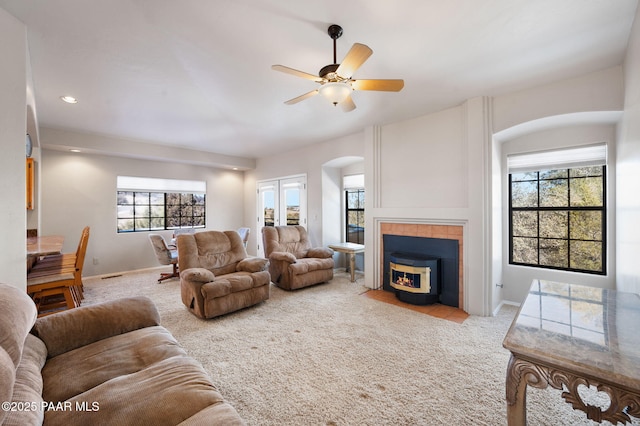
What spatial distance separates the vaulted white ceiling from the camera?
180cm

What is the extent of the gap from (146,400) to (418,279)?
3.23 m

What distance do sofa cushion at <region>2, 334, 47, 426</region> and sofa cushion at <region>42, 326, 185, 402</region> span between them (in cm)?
7

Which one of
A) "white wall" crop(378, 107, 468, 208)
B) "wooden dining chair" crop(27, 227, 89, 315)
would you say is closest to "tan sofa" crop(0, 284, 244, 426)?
"wooden dining chair" crop(27, 227, 89, 315)

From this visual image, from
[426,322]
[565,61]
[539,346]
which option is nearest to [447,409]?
[539,346]

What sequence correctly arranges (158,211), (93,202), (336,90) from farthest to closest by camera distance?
(158,211)
(93,202)
(336,90)

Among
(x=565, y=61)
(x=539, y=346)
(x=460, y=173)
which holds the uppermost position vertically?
(x=565, y=61)

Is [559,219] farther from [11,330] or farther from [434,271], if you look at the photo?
[11,330]

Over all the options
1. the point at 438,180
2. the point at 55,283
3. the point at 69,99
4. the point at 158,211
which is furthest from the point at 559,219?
the point at 158,211

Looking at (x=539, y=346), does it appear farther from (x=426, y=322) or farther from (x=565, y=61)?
(x=565, y=61)

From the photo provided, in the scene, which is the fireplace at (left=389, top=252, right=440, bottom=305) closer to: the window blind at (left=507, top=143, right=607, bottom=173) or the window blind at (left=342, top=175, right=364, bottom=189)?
the window blind at (left=507, top=143, right=607, bottom=173)

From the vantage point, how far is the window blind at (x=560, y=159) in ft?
9.98

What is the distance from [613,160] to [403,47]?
9.00 ft

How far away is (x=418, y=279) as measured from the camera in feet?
11.8

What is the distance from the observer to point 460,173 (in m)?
3.51
